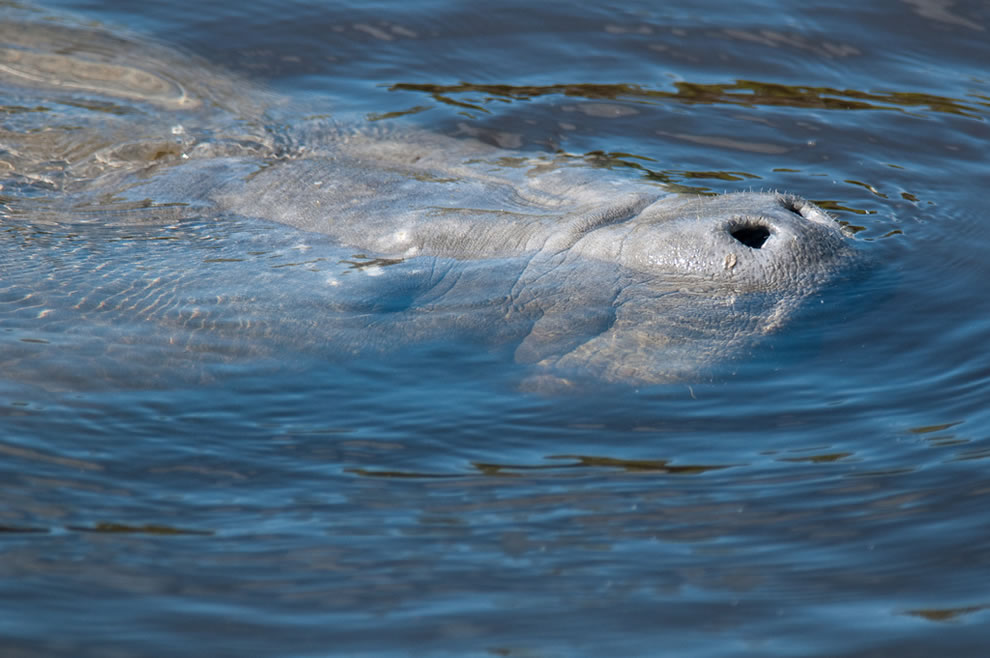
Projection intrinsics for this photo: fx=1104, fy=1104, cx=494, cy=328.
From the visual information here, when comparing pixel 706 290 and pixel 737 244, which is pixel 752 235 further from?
pixel 706 290

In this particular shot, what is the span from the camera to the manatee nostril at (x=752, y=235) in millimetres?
3867

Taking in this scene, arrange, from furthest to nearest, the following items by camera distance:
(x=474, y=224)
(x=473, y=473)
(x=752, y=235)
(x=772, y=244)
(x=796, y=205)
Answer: (x=474, y=224)
(x=796, y=205)
(x=752, y=235)
(x=772, y=244)
(x=473, y=473)

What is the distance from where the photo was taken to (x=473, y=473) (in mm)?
3422

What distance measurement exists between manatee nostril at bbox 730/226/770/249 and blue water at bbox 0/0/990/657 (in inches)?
11.5

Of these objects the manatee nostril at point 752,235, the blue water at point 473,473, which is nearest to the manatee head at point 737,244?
the manatee nostril at point 752,235

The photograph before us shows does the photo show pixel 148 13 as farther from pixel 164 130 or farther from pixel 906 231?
pixel 906 231

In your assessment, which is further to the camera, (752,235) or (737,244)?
(752,235)

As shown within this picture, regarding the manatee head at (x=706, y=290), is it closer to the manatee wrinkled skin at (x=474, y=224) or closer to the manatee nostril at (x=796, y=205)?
the manatee wrinkled skin at (x=474, y=224)

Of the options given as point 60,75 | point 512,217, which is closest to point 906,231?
point 512,217

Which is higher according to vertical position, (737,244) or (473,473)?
(737,244)

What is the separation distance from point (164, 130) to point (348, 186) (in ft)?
5.75

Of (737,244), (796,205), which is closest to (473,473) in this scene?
(737,244)

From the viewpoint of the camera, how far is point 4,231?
4777 mm

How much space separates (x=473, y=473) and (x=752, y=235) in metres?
1.35
